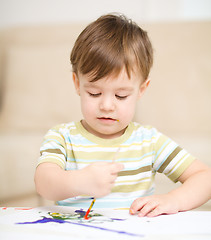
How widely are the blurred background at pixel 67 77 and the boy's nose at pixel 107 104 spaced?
2.70 feet

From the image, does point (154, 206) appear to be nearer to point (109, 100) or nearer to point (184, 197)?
point (184, 197)

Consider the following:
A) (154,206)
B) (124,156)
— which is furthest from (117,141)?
(154,206)

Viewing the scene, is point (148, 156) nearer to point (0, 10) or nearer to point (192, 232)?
point (192, 232)

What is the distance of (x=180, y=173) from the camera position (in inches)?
36.3

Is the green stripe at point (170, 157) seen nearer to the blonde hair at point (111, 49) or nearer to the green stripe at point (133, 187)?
the green stripe at point (133, 187)

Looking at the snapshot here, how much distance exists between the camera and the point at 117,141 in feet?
3.10

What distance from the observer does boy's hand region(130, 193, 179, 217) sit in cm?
72

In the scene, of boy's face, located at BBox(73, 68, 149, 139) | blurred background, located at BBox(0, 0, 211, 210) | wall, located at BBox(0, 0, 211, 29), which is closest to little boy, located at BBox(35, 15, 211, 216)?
boy's face, located at BBox(73, 68, 149, 139)

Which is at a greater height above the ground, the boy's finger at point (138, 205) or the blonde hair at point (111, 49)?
the blonde hair at point (111, 49)

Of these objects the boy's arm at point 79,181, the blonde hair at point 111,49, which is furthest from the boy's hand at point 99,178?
the blonde hair at point 111,49

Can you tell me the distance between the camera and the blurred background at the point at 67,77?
160cm

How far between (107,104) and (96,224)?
0.98 ft

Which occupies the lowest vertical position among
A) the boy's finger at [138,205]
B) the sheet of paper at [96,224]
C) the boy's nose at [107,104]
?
the sheet of paper at [96,224]

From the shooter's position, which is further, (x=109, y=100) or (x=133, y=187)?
(x=133, y=187)
